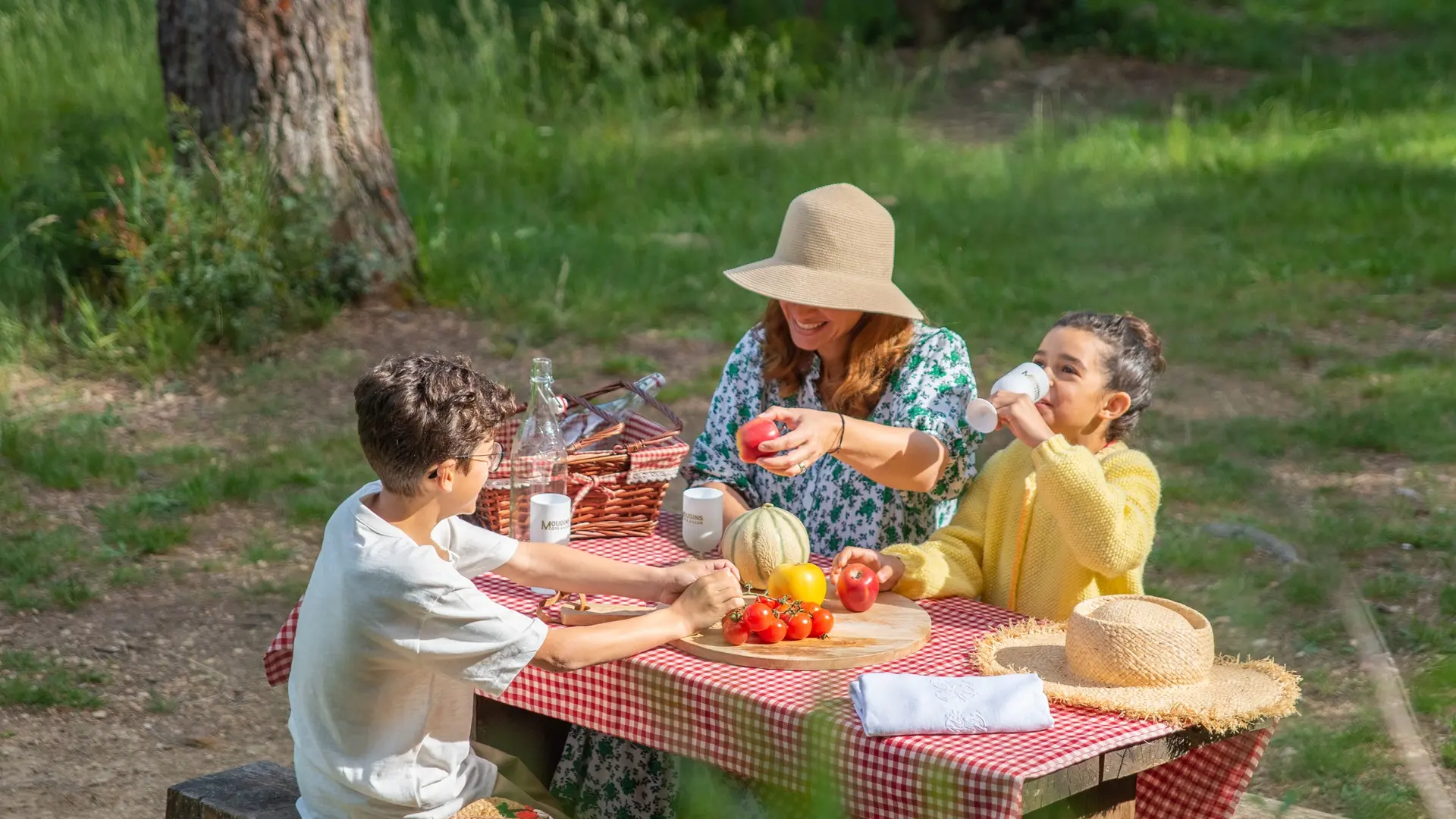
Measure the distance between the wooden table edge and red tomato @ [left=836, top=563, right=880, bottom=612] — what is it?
0.61 meters

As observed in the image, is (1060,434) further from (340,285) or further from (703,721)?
(340,285)

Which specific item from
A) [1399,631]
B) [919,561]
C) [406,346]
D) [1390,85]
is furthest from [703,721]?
[1390,85]

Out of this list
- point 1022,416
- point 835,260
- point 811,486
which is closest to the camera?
point 1022,416

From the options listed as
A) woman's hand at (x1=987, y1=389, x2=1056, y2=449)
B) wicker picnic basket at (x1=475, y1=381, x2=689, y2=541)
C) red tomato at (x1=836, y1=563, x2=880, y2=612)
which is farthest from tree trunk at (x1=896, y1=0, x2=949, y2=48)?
red tomato at (x1=836, y1=563, x2=880, y2=612)

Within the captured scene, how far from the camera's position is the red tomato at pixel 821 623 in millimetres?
3229

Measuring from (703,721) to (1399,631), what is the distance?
3.26m

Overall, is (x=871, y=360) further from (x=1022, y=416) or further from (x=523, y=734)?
(x=523, y=734)

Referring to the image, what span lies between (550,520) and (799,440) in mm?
574

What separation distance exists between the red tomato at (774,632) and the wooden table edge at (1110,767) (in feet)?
1.95

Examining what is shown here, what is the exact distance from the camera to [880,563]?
3576mm

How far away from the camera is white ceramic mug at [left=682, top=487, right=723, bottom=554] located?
3846mm

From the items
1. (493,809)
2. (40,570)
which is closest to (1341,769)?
(493,809)

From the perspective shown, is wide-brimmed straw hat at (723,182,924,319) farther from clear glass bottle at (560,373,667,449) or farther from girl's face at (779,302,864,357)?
clear glass bottle at (560,373,667,449)

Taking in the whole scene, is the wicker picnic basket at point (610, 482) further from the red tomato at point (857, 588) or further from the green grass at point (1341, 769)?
the green grass at point (1341, 769)
